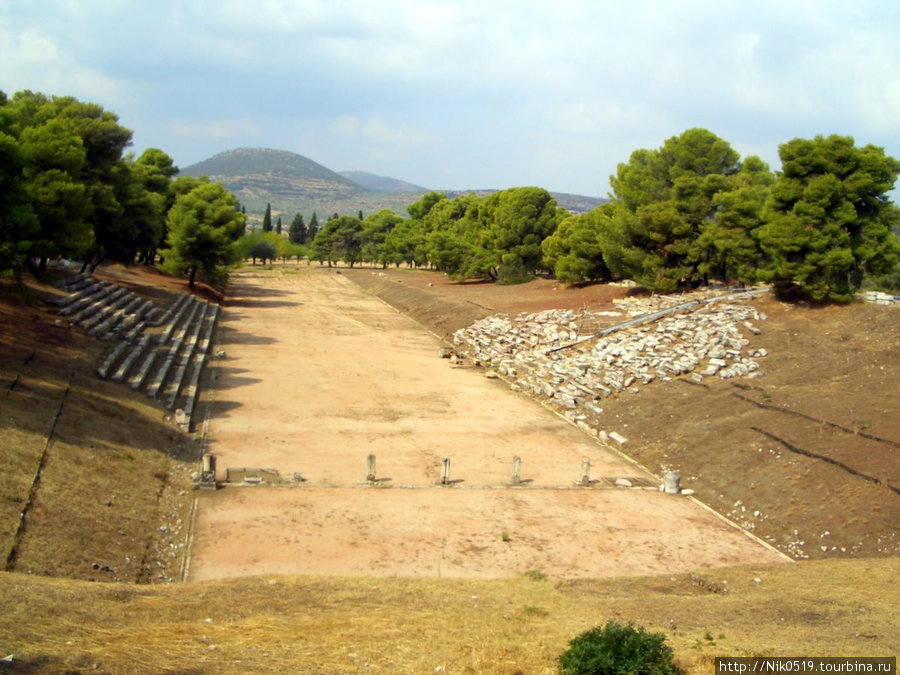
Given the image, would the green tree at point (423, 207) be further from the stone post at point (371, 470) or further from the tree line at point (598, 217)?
the stone post at point (371, 470)

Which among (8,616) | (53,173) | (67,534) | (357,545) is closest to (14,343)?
(53,173)

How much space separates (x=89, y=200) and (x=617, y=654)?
24.2 m

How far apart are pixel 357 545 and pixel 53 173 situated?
1773cm

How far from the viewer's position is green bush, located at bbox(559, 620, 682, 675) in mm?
7207

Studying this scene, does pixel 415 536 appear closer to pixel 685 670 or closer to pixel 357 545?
pixel 357 545

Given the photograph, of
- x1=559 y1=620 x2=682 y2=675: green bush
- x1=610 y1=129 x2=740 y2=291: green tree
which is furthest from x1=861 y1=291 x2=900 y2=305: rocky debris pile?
x1=559 y1=620 x2=682 y2=675: green bush

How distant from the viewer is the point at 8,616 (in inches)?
323

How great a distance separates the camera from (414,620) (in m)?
9.35

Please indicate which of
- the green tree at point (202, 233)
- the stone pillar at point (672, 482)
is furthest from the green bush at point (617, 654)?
the green tree at point (202, 233)

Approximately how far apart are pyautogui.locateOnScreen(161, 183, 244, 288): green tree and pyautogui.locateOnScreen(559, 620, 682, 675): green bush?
1643 inches

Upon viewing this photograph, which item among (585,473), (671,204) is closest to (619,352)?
(585,473)

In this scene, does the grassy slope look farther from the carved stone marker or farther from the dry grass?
the dry grass

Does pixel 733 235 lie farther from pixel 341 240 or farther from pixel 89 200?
pixel 341 240

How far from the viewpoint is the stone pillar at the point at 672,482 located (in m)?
17.7
